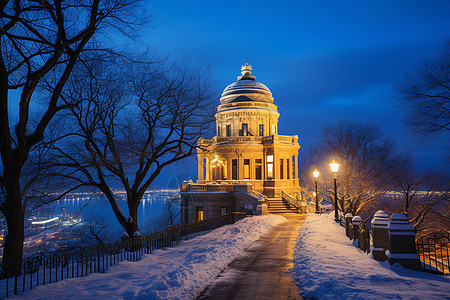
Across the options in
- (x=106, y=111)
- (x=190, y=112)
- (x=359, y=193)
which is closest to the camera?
(x=106, y=111)

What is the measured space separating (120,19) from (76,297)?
29.5 feet

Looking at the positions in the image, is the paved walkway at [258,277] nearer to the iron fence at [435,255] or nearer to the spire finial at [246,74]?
the iron fence at [435,255]

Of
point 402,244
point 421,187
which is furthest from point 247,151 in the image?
point 402,244

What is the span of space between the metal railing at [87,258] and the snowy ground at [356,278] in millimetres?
6050

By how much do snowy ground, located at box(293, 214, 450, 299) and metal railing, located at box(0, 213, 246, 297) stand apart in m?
6.05

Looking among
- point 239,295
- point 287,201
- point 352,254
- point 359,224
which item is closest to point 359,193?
point 287,201

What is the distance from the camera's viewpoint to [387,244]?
10.8 meters

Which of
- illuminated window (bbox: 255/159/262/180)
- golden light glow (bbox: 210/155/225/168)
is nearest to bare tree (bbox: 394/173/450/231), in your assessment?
illuminated window (bbox: 255/159/262/180)

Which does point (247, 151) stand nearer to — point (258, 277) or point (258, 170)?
point (258, 170)

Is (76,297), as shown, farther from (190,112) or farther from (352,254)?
(190,112)

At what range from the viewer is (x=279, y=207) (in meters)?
33.2

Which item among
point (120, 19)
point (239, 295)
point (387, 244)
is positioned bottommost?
point (239, 295)

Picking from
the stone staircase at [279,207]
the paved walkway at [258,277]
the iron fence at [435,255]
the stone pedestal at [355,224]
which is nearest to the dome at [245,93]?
the stone staircase at [279,207]

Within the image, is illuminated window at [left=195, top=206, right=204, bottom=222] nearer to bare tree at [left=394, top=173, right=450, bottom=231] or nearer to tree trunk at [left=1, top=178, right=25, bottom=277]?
bare tree at [left=394, top=173, right=450, bottom=231]
